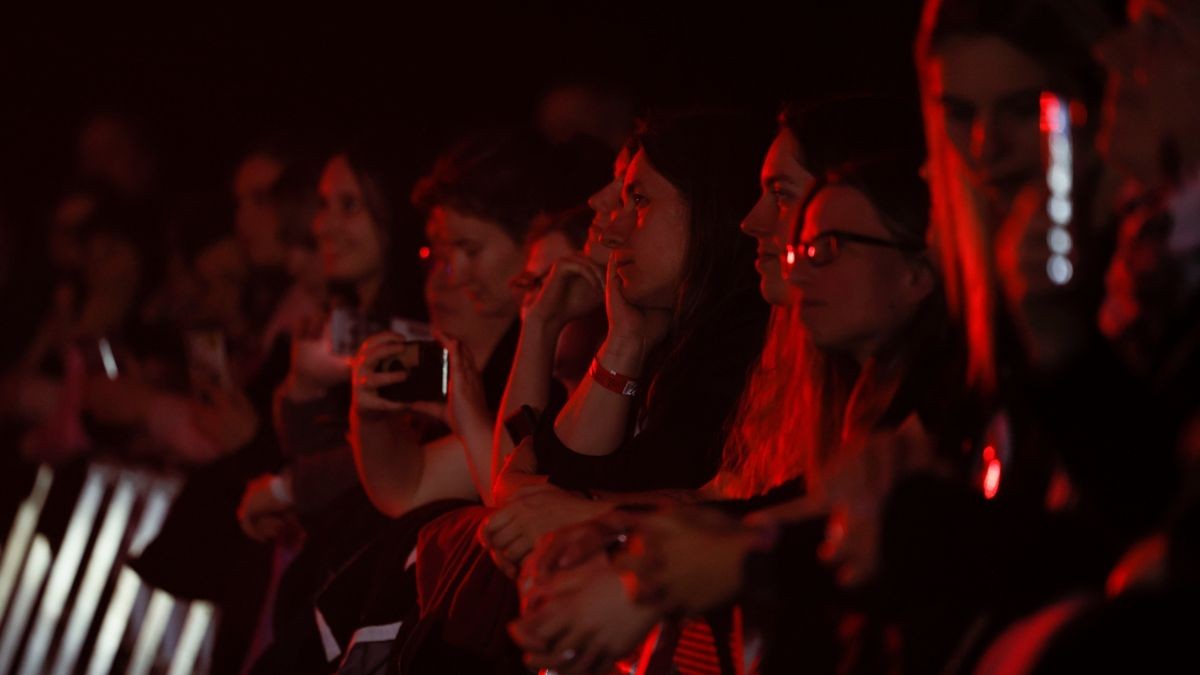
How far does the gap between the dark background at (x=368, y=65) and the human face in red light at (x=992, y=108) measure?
227 cm

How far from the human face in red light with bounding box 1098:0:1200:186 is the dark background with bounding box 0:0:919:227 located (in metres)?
2.44

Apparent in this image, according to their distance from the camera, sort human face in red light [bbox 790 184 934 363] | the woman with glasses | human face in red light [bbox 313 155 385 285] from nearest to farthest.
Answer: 1. the woman with glasses
2. human face in red light [bbox 790 184 934 363]
3. human face in red light [bbox 313 155 385 285]

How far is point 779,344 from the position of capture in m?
2.80

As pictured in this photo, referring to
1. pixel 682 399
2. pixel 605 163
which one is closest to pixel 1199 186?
pixel 682 399

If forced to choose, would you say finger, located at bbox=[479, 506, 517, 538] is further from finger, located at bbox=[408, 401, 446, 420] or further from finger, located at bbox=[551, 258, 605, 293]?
finger, located at bbox=[408, 401, 446, 420]

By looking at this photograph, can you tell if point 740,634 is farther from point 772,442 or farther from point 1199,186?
point 1199,186

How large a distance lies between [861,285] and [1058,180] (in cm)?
51

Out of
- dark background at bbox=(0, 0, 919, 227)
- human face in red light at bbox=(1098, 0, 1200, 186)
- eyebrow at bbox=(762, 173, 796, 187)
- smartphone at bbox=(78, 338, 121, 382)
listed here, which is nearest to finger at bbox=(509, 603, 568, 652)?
human face in red light at bbox=(1098, 0, 1200, 186)

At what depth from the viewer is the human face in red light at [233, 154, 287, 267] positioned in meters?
5.54

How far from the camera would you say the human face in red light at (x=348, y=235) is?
462 centimetres

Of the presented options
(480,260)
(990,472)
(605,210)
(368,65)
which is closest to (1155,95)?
(990,472)

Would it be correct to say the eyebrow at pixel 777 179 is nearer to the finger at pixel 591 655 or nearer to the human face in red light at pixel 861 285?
the human face in red light at pixel 861 285

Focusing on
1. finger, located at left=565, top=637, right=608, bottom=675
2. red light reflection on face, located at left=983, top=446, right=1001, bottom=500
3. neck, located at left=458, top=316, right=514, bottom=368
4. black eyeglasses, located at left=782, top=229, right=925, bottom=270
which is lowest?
finger, located at left=565, top=637, right=608, bottom=675

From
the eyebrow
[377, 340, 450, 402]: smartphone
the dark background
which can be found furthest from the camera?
the dark background
